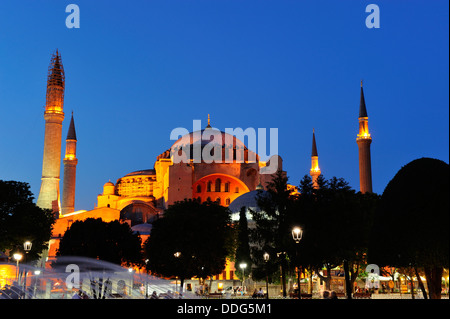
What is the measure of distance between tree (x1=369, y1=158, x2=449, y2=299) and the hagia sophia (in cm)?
4220

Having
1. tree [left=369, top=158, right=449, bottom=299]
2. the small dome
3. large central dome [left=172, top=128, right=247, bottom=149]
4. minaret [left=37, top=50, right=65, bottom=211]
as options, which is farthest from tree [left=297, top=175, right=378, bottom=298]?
the small dome

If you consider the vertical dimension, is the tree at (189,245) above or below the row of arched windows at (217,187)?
below

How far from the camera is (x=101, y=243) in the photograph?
48500 mm

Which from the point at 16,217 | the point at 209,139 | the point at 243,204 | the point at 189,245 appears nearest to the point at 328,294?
the point at 189,245

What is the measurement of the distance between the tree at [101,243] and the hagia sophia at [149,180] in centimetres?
1536

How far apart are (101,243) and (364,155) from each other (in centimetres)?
2930

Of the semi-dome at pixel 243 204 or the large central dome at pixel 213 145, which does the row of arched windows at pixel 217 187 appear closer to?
the large central dome at pixel 213 145

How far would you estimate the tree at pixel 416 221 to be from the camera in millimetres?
19031

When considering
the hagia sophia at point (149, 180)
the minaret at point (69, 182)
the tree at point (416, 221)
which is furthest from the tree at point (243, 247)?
the minaret at point (69, 182)

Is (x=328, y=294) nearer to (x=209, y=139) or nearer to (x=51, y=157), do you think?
(x=51, y=157)
